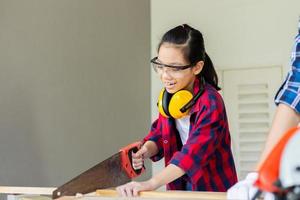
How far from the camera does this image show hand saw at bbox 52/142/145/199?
153cm

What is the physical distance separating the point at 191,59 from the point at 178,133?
27 centimetres

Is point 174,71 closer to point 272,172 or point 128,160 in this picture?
point 128,160

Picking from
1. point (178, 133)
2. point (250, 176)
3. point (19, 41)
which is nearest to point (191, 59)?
point (178, 133)

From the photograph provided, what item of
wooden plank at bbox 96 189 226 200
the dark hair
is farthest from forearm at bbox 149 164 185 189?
the dark hair

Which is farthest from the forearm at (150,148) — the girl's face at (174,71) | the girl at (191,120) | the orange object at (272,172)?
the orange object at (272,172)

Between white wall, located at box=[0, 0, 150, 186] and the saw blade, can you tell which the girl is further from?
white wall, located at box=[0, 0, 150, 186]

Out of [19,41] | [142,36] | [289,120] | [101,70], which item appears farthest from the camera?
[142,36]

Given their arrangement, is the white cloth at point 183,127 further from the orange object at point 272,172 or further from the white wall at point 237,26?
the white wall at point 237,26

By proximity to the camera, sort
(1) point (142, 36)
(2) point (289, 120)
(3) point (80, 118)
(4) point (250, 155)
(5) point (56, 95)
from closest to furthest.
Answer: (2) point (289, 120) → (5) point (56, 95) → (3) point (80, 118) → (4) point (250, 155) → (1) point (142, 36)

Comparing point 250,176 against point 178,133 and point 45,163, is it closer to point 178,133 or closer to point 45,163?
point 178,133

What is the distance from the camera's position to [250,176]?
89 centimetres

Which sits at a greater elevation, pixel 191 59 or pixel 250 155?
pixel 191 59

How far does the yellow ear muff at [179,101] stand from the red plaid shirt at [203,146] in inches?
1.2

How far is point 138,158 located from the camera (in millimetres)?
1732
